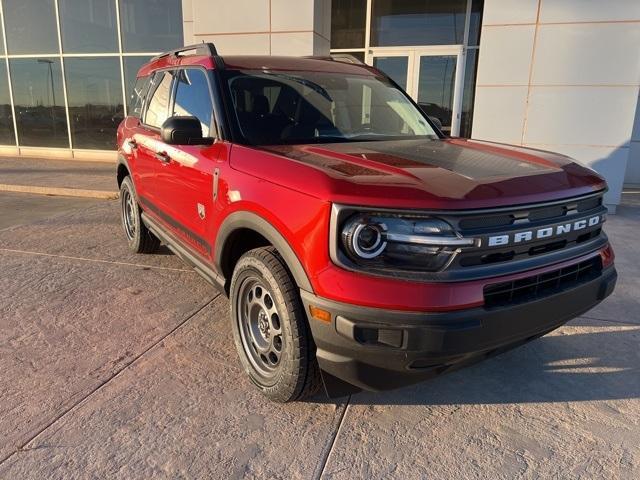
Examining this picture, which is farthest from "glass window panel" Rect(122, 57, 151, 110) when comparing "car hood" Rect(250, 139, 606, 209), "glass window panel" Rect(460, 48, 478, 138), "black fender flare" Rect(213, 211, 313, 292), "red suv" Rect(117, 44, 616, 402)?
"car hood" Rect(250, 139, 606, 209)

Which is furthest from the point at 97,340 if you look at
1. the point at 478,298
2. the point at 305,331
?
the point at 478,298

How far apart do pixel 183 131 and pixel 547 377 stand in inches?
105

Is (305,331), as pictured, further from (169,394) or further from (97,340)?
(97,340)

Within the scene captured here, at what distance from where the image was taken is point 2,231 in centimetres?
630

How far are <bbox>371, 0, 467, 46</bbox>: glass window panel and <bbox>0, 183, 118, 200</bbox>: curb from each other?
655 centimetres

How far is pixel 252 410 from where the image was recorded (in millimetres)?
2715

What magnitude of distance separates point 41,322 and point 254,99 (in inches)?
89.3

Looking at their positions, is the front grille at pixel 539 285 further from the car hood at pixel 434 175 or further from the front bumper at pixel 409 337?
the car hood at pixel 434 175

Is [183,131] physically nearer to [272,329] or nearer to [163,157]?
[163,157]

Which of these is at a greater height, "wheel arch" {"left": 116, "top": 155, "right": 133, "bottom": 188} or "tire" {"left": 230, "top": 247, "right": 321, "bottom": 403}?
"wheel arch" {"left": 116, "top": 155, "right": 133, "bottom": 188}

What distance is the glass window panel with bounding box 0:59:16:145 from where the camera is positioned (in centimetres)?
1382

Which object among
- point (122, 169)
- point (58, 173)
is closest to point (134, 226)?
point (122, 169)

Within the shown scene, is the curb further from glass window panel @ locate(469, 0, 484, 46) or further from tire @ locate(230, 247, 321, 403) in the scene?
glass window panel @ locate(469, 0, 484, 46)

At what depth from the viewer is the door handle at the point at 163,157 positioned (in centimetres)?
385
